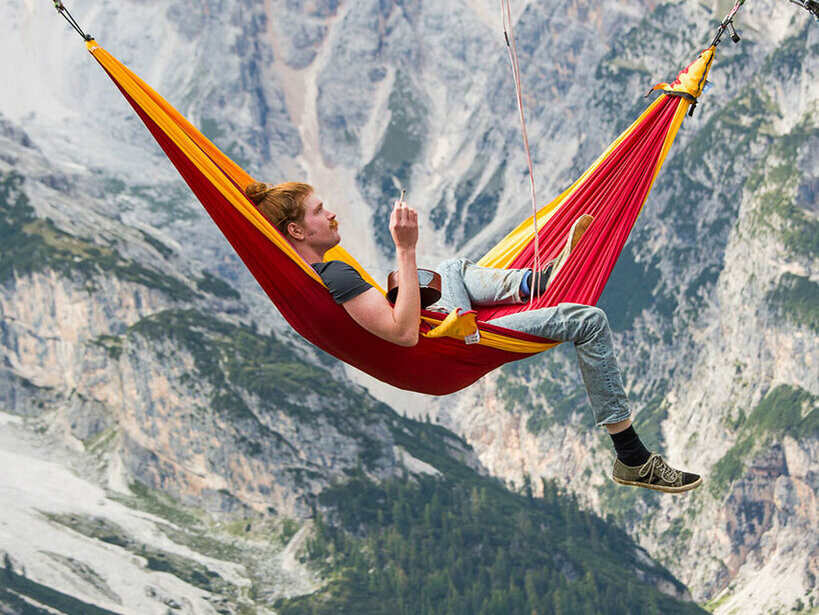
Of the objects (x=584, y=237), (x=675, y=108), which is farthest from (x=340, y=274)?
(x=675, y=108)

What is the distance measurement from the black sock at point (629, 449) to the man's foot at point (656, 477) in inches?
1.8

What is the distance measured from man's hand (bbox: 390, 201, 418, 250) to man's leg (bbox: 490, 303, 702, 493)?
175 centimetres

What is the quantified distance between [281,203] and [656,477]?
442 centimetres

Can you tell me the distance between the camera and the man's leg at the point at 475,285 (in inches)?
506

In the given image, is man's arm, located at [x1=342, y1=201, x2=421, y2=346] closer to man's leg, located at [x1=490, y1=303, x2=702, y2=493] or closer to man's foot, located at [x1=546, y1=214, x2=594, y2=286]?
man's leg, located at [x1=490, y1=303, x2=702, y2=493]

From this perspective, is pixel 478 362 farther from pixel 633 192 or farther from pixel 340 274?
pixel 633 192

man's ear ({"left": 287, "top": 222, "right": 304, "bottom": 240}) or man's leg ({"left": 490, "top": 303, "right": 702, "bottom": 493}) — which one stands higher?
man's ear ({"left": 287, "top": 222, "right": 304, "bottom": 240})

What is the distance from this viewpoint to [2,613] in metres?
193

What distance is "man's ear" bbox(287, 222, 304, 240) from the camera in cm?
1215

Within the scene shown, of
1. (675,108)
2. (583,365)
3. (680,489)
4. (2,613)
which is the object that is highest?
(2,613)

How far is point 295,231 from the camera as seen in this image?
479 inches

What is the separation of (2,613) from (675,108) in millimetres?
196467

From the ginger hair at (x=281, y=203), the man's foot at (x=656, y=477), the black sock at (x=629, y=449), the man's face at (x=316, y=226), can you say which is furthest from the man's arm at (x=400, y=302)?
the man's foot at (x=656, y=477)

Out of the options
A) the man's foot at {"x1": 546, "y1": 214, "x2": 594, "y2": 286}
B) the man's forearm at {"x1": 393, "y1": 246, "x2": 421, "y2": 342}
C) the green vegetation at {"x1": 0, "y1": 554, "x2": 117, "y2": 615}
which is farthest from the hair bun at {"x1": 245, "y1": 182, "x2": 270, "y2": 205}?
the green vegetation at {"x1": 0, "y1": 554, "x2": 117, "y2": 615}
